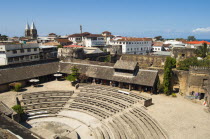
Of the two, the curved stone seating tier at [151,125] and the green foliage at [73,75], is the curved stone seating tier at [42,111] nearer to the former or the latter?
the green foliage at [73,75]

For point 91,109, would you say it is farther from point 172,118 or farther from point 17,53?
point 17,53

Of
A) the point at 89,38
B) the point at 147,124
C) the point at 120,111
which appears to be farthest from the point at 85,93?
the point at 89,38

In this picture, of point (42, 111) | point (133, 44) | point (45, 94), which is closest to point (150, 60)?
point (45, 94)

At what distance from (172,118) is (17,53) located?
38537 mm

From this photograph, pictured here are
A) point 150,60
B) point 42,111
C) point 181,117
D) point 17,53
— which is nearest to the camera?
point 181,117

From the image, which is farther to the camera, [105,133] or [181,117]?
[181,117]

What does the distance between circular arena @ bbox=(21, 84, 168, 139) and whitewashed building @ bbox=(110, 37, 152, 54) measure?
159 ft

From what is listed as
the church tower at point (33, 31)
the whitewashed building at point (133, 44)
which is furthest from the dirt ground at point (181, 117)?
the church tower at point (33, 31)

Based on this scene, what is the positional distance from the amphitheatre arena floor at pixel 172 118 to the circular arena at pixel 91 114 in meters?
0.14

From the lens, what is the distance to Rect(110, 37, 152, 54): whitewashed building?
252ft

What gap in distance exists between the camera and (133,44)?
81.0m

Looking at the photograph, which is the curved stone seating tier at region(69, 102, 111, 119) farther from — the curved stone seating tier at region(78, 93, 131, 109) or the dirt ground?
the dirt ground

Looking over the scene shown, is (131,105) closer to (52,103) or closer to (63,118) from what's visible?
(63,118)

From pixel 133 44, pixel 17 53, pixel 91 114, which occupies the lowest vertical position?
pixel 91 114
